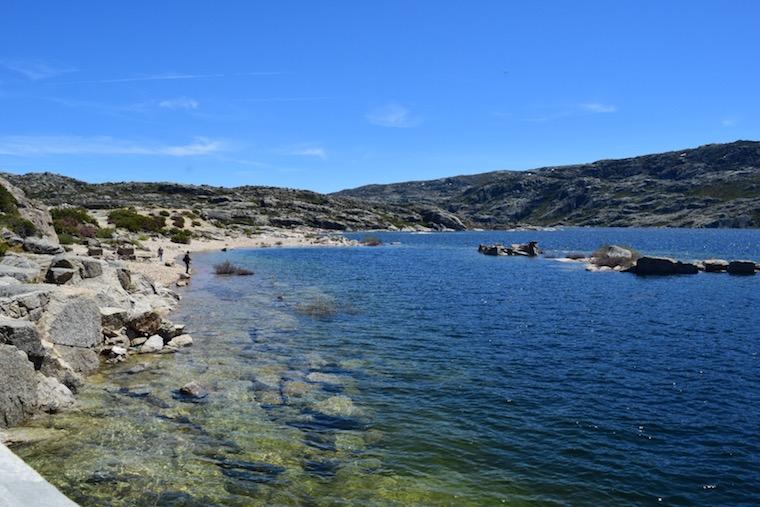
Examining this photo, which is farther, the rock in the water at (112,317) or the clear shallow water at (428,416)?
the rock in the water at (112,317)

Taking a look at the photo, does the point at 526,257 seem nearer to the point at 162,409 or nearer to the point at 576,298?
the point at 576,298

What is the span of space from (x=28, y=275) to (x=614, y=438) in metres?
24.7

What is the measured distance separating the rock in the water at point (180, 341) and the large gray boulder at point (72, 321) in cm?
328

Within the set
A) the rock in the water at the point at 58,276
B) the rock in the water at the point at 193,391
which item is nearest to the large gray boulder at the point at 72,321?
the rock in the water at the point at 58,276

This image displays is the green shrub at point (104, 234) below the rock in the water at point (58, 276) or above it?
above

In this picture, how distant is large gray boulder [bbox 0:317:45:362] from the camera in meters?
15.1

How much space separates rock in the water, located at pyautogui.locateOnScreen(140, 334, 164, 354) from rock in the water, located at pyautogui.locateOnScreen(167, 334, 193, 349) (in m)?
0.48

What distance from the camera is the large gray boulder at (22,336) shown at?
15102 mm

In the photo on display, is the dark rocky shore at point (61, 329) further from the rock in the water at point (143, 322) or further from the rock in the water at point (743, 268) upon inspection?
the rock in the water at point (743, 268)

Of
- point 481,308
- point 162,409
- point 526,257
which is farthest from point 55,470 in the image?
point 526,257

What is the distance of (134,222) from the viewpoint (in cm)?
9262

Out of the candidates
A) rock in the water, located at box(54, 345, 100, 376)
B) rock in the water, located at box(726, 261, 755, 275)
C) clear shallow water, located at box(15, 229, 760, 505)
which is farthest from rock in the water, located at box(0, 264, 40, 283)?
rock in the water, located at box(726, 261, 755, 275)

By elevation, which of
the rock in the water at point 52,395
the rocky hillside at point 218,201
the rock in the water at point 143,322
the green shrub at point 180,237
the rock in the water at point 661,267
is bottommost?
the rock in the water at point 52,395

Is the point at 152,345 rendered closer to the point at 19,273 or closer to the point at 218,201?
the point at 19,273
